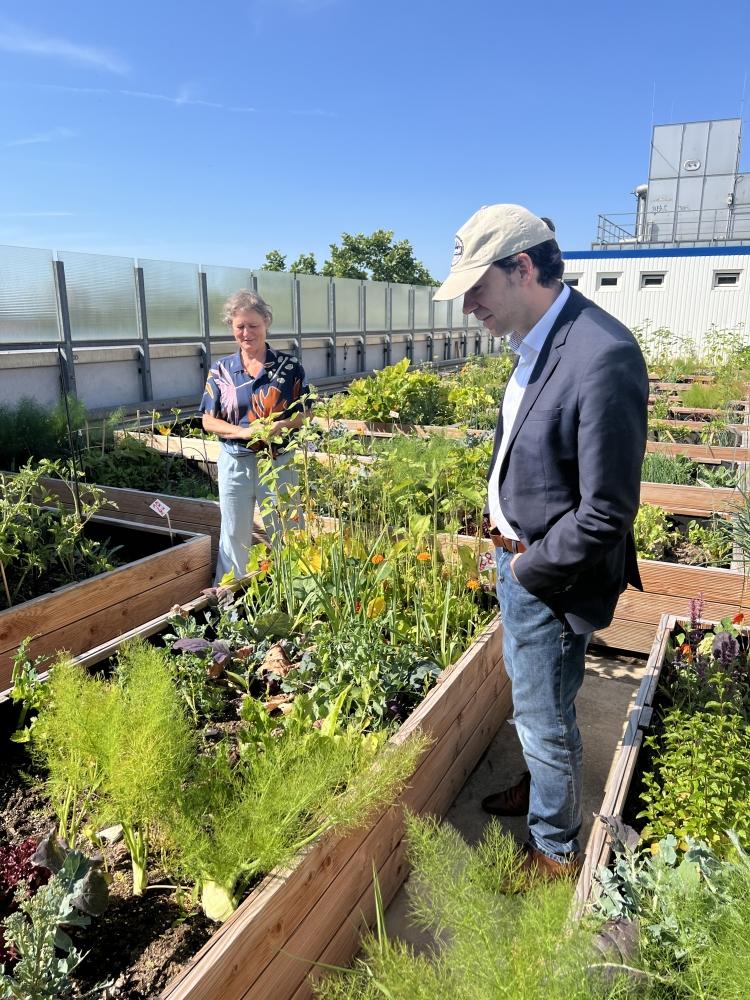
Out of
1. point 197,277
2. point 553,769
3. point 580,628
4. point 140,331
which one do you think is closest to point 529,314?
point 580,628

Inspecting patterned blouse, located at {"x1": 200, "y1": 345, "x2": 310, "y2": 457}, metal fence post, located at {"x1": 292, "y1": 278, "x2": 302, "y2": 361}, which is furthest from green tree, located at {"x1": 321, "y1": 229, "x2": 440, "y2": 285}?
patterned blouse, located at {"x1": 200, "y1": 345, "x2": 310, "y2": 457}

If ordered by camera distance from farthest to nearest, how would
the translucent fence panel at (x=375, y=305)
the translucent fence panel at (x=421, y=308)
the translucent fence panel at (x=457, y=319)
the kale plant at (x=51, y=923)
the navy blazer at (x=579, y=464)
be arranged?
the translucent fence panel at (x=457, y=319) → the translucent fence panel at (x=421, y=308) → the translucent fence panel at (x=375, y=305) → the navy blazer at (x=579, y=464) → the kale plant at (x=51, y=923)

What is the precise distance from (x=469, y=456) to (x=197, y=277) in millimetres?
7216

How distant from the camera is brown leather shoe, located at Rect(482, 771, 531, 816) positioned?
2287mm

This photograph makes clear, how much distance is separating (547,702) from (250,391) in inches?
89.0

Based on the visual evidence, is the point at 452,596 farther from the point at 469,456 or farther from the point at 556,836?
the point at 469,456

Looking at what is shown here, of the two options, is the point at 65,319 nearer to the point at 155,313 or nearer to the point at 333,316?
the point at 155,313

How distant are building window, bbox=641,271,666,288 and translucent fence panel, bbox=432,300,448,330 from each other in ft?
20.8

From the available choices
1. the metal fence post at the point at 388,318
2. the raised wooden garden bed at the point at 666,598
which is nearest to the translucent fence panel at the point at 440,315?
the metal fence post at the point at 388,318

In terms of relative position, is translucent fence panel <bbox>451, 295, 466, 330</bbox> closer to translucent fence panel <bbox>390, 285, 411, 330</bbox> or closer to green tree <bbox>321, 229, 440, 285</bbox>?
translucent fence panel <bbox>390, 285, 411, 330</bbox>

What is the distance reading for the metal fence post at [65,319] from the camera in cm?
741

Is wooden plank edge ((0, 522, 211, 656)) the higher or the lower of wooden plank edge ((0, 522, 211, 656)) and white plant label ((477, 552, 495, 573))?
the lower

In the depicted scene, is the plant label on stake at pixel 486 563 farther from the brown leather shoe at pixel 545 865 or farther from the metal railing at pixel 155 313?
the metal railing at pixel 155 313

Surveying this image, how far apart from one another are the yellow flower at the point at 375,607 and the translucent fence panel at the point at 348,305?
11837mm
